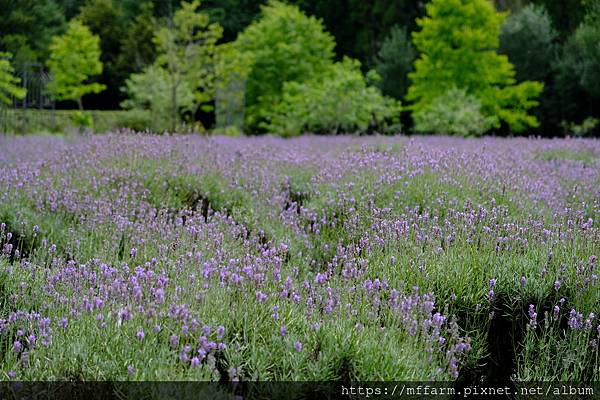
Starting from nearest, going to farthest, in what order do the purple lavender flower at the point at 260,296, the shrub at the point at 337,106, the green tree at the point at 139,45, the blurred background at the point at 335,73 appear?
the purple lavender flower at the point at 260,296, the shrub at the point at 337,106, the blurred background at the point at 335,73, the green tree at the point at 139,45

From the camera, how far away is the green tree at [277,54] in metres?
23.5

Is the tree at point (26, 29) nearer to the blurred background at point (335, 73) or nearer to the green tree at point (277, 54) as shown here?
the blurred background at point (335, 73)

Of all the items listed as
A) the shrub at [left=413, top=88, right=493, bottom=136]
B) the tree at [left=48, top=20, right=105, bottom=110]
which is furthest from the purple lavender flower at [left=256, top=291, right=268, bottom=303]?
the tree at [left=48, top=20, right=105, bottom=110]

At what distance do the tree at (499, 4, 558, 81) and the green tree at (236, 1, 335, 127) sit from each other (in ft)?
22.3

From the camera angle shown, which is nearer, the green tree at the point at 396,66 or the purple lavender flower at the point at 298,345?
→ the purple lavender flower at the point at 298,345

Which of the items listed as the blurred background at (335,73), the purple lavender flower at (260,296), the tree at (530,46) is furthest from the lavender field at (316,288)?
the tree at (530,46)

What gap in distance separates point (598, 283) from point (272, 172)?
4.38 metres

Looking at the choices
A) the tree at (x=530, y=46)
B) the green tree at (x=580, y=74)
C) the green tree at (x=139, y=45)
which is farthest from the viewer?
the green tree at (x=139, y=45)

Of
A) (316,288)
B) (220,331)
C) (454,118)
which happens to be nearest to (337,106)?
(454,118)

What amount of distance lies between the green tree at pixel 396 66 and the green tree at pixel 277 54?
10.1 ft

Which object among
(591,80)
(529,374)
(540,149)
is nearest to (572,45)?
(591,80)

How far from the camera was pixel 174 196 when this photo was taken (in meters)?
6.41

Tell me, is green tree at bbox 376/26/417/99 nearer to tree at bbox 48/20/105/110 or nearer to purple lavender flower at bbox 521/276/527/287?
tree at bbox 48/20/105/110

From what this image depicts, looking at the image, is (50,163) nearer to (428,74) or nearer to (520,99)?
(428,74)
